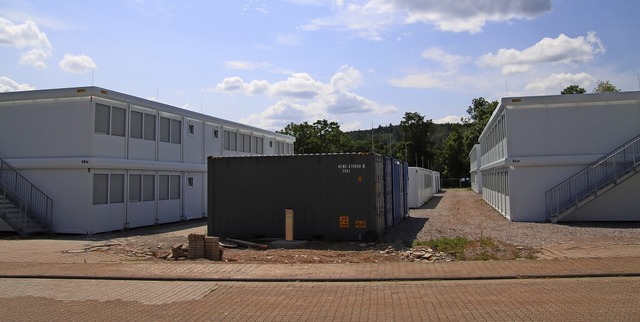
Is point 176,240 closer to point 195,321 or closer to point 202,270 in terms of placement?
point 202,270

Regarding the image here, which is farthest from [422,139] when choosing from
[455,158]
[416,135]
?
[455,158]

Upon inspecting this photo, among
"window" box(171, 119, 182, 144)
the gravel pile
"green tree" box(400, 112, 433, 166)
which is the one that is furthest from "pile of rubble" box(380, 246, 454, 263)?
"green tree" box(400, 112, 433, 166)

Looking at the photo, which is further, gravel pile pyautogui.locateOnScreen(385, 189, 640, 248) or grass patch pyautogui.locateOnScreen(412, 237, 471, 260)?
gravel pile pyautogui.locateOnScreen(385, 189, 640, 248)

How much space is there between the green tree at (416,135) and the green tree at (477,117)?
8.42 metres

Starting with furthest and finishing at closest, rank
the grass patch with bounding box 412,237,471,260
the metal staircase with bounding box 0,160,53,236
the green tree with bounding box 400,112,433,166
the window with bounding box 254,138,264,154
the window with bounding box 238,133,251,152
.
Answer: the green tree with bounding box 400,112,433,166 → the window with bounding box 254,138,264,154 → the window with bounding box 238,133,251,152 → the metal staircase with bounding box 0,160,53,236 → the grass patch with bounding box 412,237,471,260

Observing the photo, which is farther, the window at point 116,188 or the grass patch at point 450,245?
the window at point 116,188

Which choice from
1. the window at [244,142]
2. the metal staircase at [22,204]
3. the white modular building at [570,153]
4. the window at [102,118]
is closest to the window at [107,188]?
the window at [102,118]

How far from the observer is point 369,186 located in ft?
54.7

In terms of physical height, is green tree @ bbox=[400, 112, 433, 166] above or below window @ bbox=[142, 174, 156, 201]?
above

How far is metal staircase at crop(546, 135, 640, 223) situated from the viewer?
21.5 metres

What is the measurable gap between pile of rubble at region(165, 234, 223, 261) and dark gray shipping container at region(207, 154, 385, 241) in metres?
3.66

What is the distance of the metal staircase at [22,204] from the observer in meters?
19.6

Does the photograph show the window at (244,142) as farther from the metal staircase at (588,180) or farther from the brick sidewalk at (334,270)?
the brick sidewalk at (334,270)

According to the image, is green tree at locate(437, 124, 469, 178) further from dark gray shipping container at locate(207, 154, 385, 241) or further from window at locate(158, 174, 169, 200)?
dark gray shipping container at locate(207, 154, 385, 241)
